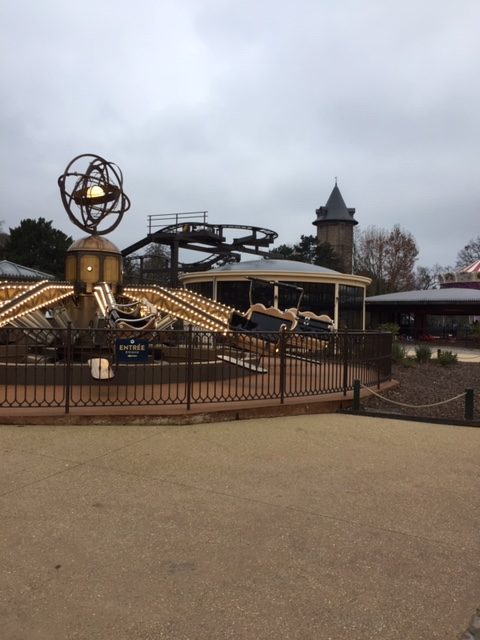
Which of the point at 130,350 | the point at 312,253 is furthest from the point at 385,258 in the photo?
the point at 130,350

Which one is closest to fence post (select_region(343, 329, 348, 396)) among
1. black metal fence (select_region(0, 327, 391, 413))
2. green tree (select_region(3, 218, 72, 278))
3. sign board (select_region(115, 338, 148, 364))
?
black metal fence (select_region(0, 327, 391, 413))

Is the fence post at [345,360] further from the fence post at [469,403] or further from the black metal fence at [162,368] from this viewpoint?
the fence post at [469,403]

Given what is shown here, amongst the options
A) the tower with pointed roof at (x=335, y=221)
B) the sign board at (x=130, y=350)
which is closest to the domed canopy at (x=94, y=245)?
the sign board at (x=130, y=350)

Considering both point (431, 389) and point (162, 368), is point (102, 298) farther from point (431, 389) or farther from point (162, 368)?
point (431, 389)

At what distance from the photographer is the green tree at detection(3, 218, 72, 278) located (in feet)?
151

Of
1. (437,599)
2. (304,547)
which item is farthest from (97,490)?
(437,599)

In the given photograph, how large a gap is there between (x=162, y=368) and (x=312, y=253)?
56.9 meters

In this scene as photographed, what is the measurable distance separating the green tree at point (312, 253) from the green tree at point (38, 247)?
83.6 feet

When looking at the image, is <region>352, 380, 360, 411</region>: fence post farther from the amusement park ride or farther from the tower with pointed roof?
the tower with pointed roof

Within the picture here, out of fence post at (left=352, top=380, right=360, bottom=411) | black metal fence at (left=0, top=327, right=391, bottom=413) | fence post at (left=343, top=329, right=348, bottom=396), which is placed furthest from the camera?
fence post at (left=343, top=329, right=348, bottom=396)

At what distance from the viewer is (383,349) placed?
11758 millimetres

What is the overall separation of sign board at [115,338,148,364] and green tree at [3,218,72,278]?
39.5 metres

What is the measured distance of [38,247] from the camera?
46.8 metres

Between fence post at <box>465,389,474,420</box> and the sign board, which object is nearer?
the sign board
